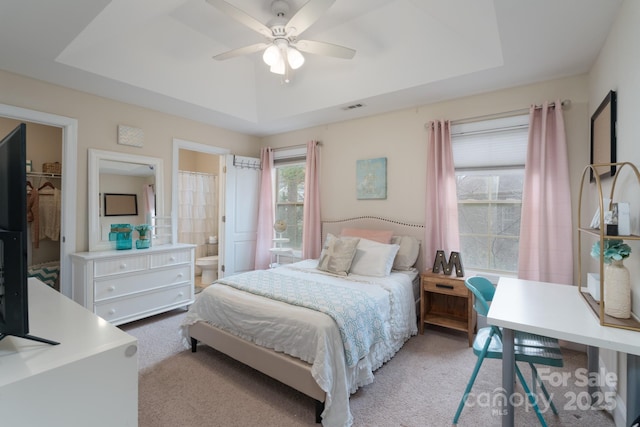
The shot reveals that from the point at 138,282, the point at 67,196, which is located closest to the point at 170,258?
the point at 138,282

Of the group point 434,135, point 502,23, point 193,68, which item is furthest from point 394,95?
point 193,68

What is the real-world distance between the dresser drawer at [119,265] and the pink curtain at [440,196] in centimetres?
304

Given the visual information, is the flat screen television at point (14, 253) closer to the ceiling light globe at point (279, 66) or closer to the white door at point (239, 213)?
the ceiling light globe at point (279, 66)

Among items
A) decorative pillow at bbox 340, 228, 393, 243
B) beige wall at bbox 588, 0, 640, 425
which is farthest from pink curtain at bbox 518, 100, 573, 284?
decorative pillow at bbox 340, 228, 393, 243

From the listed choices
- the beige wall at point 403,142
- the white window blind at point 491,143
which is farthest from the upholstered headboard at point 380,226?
the white window blind at point 491,143

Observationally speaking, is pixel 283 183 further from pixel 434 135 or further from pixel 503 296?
pixel 503 296

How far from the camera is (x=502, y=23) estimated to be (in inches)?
76.0

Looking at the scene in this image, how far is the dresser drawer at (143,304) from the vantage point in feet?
9.52

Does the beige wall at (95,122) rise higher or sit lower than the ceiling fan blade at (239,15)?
lower

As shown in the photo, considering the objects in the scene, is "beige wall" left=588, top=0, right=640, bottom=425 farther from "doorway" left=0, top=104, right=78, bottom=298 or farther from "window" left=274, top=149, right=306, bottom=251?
"doorway" left=0, top=104, right=78, bottom=298

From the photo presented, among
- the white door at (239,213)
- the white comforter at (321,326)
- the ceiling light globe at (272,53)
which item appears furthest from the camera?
the white door at (239,213)

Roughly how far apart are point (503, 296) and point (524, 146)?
5.83 feet

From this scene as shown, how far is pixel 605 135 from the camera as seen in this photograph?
1984mm

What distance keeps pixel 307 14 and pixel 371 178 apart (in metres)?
2.08
